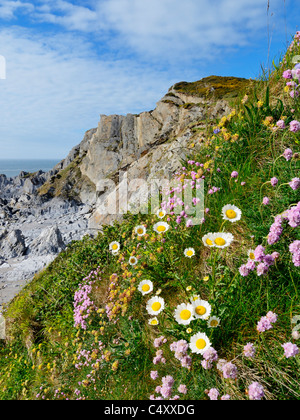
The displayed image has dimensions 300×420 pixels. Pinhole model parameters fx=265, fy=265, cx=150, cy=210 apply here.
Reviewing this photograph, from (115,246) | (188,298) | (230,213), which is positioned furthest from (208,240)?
(115,246)

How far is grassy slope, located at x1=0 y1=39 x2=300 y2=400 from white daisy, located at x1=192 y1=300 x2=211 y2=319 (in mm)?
172

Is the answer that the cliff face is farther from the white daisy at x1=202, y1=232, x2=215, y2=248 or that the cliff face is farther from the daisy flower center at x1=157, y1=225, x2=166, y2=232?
the white daisy at x1=202, y1=232, x2=215, y2=248

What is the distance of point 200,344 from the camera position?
1.83 meters

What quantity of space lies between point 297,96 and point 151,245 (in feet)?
9.66

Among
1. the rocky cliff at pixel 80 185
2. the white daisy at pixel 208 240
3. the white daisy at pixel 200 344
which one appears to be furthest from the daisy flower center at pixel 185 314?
the rocky cliff at pixel 80 185

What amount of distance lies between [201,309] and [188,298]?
0.23 meters

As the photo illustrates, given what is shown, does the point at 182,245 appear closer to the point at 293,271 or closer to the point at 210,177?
the point at 210,177

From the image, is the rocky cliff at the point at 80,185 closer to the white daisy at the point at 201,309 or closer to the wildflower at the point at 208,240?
the wildflower at the point at 208,240

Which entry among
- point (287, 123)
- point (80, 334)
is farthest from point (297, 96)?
point (80, 334)

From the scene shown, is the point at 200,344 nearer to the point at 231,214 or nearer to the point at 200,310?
the point at 200,310

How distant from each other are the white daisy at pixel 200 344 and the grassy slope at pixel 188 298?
0.20 metres

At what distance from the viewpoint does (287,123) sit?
3713 mm

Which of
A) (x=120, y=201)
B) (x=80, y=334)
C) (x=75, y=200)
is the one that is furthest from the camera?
(x=75, y=200)
